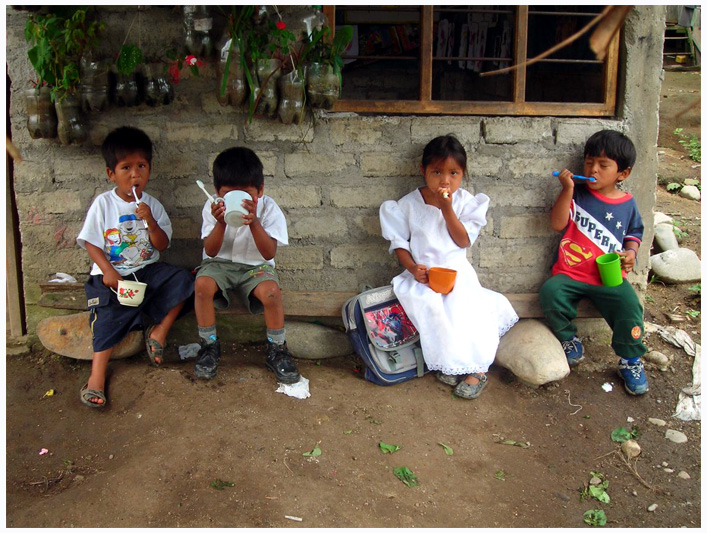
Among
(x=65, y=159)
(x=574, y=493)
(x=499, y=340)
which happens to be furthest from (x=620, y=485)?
(x=65, y=159)

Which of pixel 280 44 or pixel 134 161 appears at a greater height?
pixel 280 44

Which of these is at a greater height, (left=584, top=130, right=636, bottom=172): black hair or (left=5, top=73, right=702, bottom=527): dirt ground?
(left=584, top=130, right=636, bottom=172): black hair

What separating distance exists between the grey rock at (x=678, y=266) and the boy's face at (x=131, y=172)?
384 cm

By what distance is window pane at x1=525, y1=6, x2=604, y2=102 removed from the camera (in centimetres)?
493

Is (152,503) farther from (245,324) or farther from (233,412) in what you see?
(245,324)

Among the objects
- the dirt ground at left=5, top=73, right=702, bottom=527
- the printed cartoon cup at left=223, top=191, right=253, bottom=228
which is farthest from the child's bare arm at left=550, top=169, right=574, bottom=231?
the printed cartoon cup at left=223, top=191, right=253, bottom=228

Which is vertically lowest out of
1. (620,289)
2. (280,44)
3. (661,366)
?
(661,366)

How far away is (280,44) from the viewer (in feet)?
10.6

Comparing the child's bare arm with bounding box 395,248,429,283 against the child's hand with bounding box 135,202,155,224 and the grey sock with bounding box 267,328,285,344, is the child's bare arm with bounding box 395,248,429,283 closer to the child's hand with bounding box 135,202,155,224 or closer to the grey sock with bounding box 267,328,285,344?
the grey sock with bounding box 267,328,285,344

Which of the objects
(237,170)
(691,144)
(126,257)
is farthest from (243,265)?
(691,144)

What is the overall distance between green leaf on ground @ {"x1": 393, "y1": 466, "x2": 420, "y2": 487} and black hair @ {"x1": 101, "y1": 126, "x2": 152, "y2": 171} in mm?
2048

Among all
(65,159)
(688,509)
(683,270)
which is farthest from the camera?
(683,270)

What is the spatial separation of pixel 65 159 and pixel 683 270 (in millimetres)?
4414

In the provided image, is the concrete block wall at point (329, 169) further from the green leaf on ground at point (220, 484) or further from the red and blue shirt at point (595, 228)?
the green leaf on ground at point (220, 484)
